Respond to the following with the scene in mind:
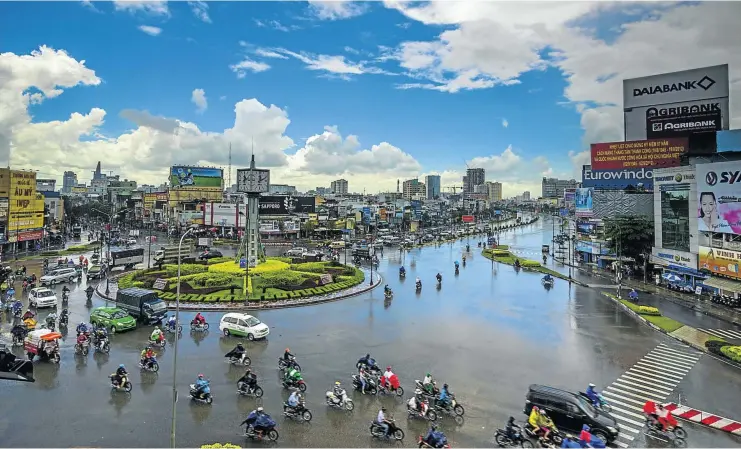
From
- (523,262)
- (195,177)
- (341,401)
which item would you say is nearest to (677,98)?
(523,262)

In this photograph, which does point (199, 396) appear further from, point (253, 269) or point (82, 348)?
point (253, 269)

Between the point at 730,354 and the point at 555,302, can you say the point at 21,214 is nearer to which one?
the point at 555,302

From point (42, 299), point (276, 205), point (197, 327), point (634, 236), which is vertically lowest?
point (197, 327)

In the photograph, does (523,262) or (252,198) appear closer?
(252,198)

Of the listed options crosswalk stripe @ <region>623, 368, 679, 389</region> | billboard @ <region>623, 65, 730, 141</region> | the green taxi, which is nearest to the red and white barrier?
crosswalk stripe @ <region>623, 368, 679, 389</region>

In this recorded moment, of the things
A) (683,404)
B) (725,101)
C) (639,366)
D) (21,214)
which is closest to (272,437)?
(683,404)

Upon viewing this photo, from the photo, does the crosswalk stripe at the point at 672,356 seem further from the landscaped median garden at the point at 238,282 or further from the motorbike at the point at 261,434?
the landscaped median garden at the point at 238,282
